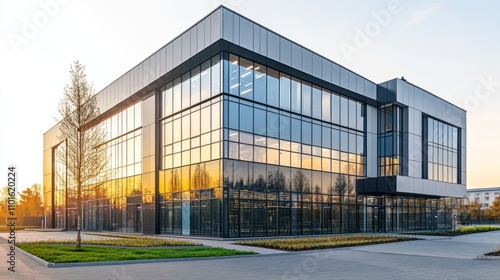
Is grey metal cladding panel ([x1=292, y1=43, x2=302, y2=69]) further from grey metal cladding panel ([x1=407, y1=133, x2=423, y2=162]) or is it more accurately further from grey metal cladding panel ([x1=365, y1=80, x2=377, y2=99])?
grey metal cladding panel ([x1=407, y1=133, x2=423, y2=162])

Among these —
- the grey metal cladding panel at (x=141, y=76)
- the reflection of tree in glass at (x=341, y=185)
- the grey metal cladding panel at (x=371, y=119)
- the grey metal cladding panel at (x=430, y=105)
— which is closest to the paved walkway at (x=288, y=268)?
the reflection of tree in glass at (x=341, y=185)

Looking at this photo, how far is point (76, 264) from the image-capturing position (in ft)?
46.1

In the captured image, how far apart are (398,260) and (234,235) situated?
11851 millimetres

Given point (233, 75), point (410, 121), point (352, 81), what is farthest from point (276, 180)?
point (410, 121)

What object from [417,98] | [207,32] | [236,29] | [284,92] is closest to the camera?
[236,29]

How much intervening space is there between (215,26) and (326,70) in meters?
11.1

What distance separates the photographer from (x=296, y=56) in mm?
30578

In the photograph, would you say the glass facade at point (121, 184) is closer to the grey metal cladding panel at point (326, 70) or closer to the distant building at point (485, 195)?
the grey metal cladding panel at point (326, 70)

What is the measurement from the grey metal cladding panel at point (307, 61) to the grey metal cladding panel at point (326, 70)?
159cm

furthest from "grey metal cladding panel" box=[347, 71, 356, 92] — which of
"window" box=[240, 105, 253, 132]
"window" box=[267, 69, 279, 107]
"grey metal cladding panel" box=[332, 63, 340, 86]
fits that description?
"window" box=[240, 105, 253, 132]

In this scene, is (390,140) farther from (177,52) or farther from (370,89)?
(177,52)

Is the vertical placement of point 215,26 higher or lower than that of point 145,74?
higher

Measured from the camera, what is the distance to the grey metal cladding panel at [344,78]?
3469cm

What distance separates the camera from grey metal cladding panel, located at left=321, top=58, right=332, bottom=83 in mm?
32888
